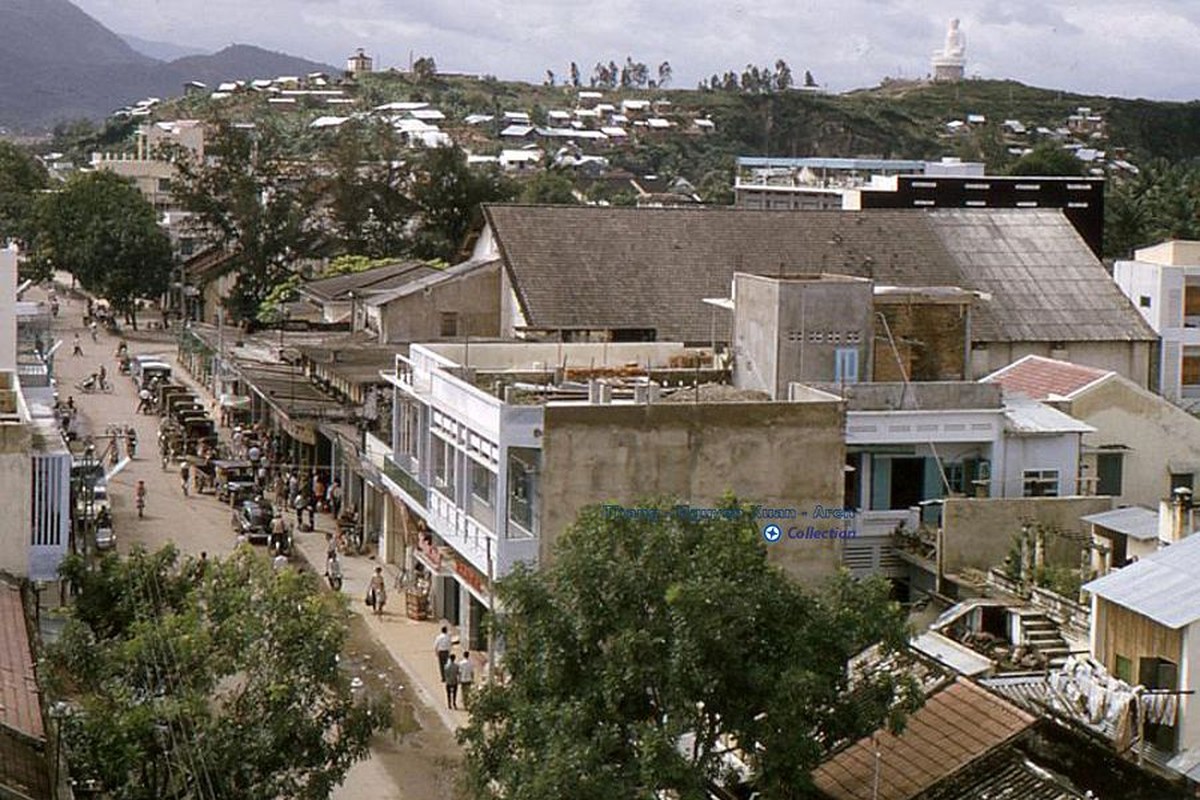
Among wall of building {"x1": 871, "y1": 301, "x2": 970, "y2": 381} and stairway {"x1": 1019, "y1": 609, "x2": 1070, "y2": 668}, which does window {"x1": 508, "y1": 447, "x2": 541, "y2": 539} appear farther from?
wall of building {"x1": 871, "y1": 301, "x2": 970, "y2": 381}

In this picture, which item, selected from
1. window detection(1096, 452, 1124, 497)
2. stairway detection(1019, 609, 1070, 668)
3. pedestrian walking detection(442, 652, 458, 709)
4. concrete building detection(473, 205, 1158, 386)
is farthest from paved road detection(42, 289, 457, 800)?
window detection(1096, 452, 1124, 497)

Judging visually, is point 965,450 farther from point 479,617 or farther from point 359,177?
point 359,177

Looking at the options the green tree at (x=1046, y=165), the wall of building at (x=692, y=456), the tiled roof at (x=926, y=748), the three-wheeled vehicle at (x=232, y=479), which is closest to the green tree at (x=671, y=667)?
the tiled roof at (x=926, y=748)

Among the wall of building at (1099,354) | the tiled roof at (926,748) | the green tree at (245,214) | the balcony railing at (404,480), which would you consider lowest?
the tiled roof at (926,748)

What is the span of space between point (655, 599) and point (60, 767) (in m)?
5.42

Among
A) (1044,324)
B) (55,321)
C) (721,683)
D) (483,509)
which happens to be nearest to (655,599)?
(721,683)

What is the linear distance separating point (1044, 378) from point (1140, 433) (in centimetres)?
226

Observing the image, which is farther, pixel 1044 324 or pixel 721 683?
pixel 1044 324

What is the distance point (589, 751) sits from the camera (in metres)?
17.2

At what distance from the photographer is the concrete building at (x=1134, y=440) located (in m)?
31.2

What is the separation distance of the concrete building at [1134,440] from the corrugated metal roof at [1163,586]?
9.57m

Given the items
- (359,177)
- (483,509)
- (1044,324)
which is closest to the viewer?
(483,509)

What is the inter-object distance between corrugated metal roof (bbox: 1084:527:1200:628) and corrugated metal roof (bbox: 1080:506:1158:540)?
3854mm

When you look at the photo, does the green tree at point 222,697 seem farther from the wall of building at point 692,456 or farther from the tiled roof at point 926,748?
the wall of building at point 692,456
